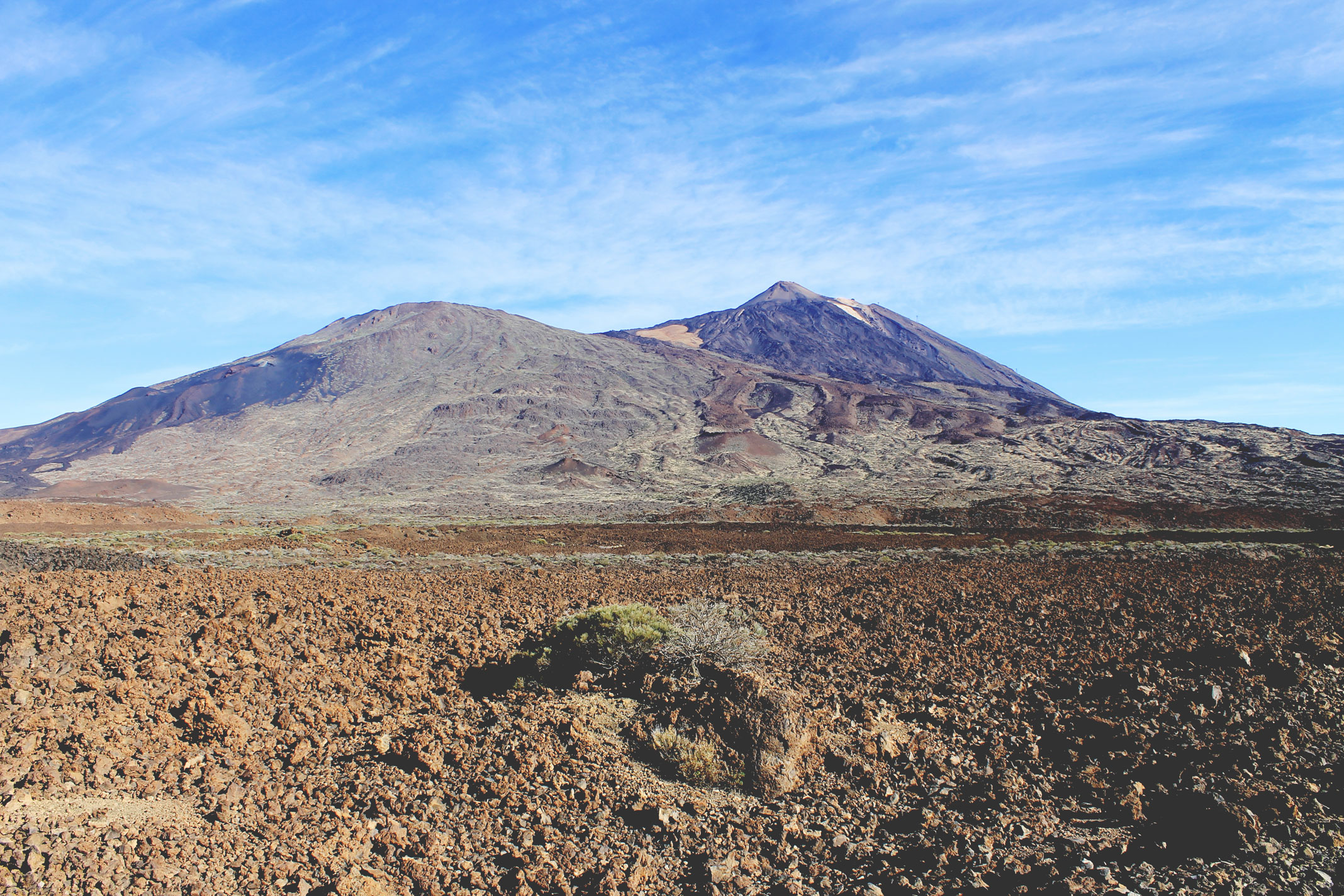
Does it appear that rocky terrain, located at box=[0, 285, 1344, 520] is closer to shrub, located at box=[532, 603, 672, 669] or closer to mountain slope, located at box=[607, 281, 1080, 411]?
mountain slope, located at box=[607, 281, 1080, 411]

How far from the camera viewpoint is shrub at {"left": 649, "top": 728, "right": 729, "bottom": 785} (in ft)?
16.2

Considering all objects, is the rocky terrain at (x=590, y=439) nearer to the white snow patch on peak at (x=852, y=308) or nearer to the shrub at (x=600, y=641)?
the white snow patch on peak at (x=852, y=308)

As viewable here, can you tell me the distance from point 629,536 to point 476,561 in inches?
408

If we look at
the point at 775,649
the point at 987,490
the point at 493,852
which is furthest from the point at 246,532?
the point at 987,490

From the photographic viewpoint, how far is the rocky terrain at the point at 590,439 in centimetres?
4881

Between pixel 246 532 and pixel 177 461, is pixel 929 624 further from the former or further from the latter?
pixel 177 461

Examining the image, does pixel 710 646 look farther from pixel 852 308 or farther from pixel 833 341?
pixel 852 308

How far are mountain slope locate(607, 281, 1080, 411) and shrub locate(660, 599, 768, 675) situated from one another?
10694 cm

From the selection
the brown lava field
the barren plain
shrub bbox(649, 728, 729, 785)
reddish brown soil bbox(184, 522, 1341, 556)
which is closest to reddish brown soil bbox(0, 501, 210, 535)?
reddish brown soil bbox(184, 522, 1341, 556)

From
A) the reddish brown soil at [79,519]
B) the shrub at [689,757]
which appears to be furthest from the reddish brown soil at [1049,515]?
the shrub at [689,757]

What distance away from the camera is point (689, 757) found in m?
5.05

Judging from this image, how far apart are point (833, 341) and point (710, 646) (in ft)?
418

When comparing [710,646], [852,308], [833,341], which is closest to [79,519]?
[710,646]

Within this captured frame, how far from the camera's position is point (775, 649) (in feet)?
27.0
